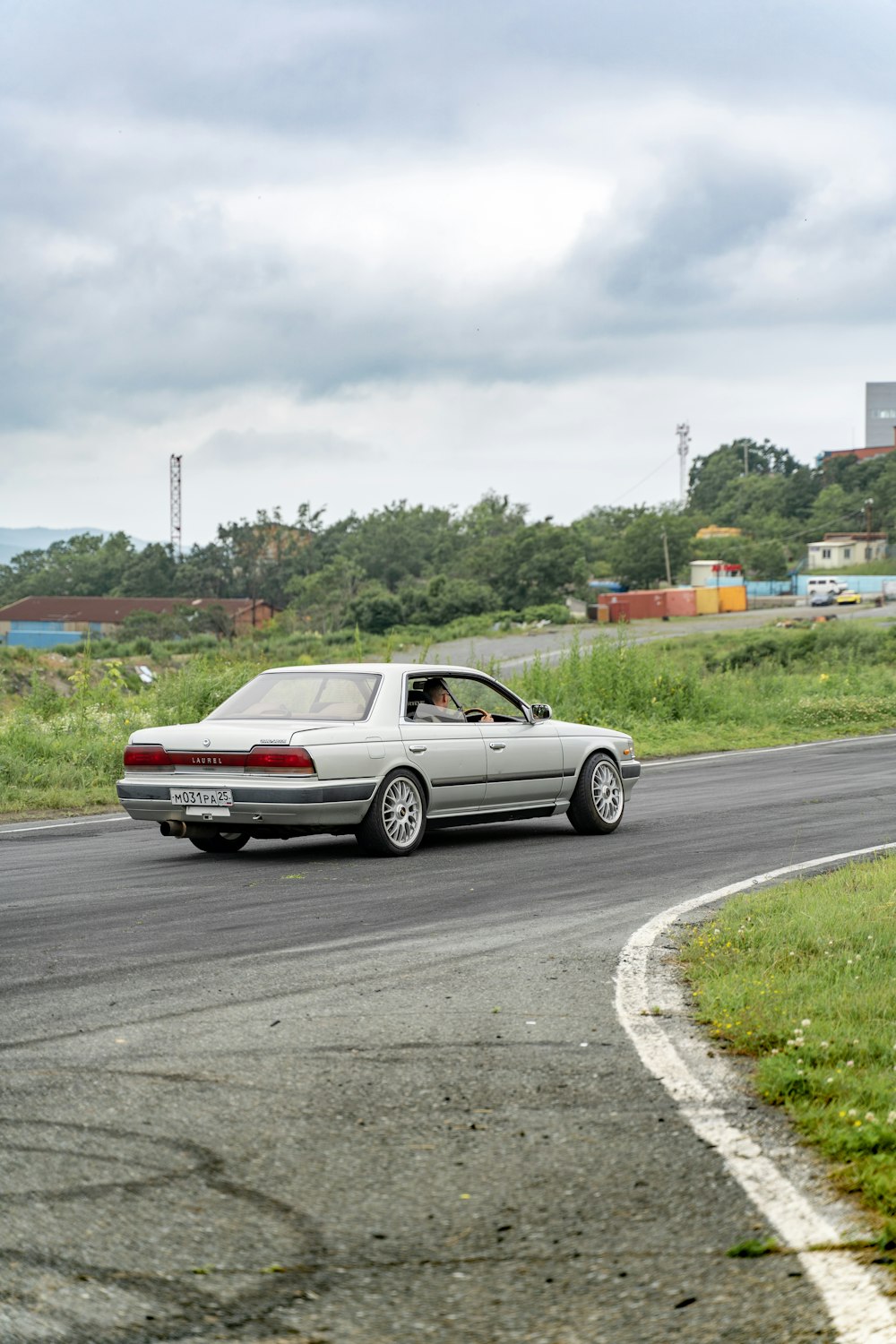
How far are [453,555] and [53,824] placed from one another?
146487mm

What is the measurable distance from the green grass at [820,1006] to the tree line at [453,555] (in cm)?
10375

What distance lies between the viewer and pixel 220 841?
11992 millimetres

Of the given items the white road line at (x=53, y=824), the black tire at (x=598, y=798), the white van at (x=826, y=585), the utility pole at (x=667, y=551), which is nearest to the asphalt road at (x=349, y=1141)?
the black tire at (x=598, y=798)

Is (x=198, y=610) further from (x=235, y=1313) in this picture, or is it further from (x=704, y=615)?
(x=235, y=1313)

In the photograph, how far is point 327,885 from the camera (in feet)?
32.3

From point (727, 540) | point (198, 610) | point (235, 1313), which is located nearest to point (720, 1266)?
point (235, 1313)

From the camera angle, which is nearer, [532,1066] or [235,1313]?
[235,1313]

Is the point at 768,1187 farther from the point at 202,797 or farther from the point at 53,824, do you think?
the point at 53,824

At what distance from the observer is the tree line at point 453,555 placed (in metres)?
122

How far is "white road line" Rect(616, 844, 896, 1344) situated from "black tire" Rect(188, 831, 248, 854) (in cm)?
551

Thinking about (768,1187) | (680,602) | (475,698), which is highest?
(680,602)

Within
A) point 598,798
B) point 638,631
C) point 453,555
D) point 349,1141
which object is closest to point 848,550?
point 453,555

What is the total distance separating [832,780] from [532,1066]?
14.1 m

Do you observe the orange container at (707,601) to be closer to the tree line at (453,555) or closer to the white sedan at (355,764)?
the tree line at (453,555)
